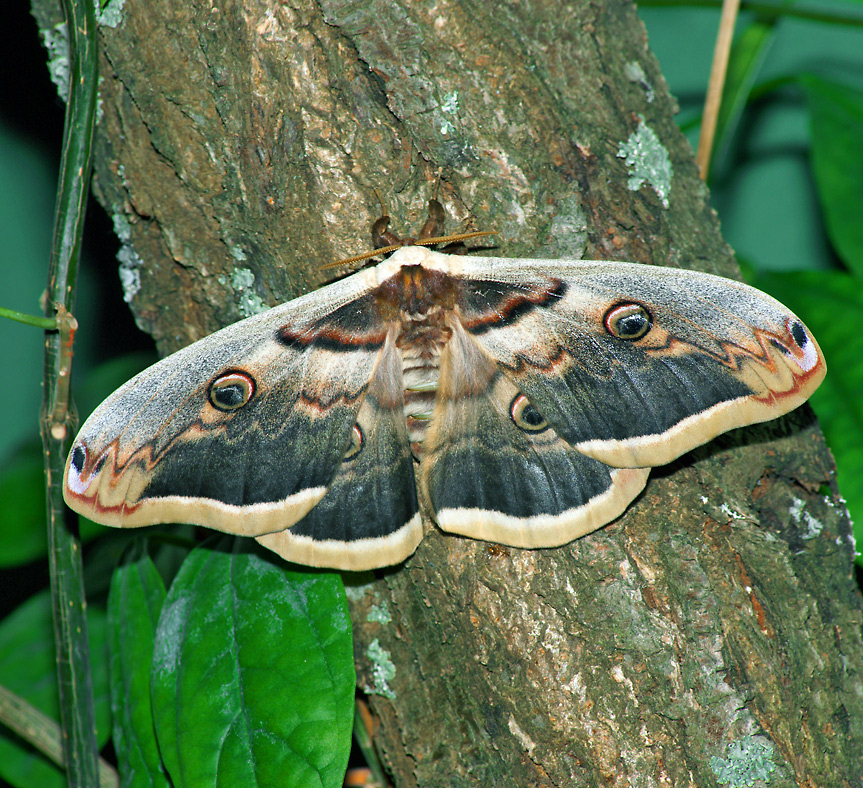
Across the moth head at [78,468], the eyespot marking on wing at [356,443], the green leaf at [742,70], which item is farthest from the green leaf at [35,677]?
the green leaf at [742,70]

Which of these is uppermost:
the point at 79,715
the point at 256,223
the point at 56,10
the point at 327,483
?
the point at 56,10

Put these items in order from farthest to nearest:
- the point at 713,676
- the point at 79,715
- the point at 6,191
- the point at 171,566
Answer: the point at 6,191
the point at 171,566
the point at 79,715
the point at 713,676

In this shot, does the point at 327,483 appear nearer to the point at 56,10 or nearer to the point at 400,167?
the point at 400,167

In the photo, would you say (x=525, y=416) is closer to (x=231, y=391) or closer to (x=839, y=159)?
(x=231, y=391)

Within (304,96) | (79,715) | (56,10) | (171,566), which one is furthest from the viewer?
(171,566)

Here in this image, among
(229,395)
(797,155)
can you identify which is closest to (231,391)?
(229,395)

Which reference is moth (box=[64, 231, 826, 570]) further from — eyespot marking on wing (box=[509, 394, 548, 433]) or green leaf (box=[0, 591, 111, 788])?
green leaf (box=[0, 591, 111, 788])

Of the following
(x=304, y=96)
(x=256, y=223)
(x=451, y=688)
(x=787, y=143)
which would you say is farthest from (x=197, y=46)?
(x=787, y=143)
